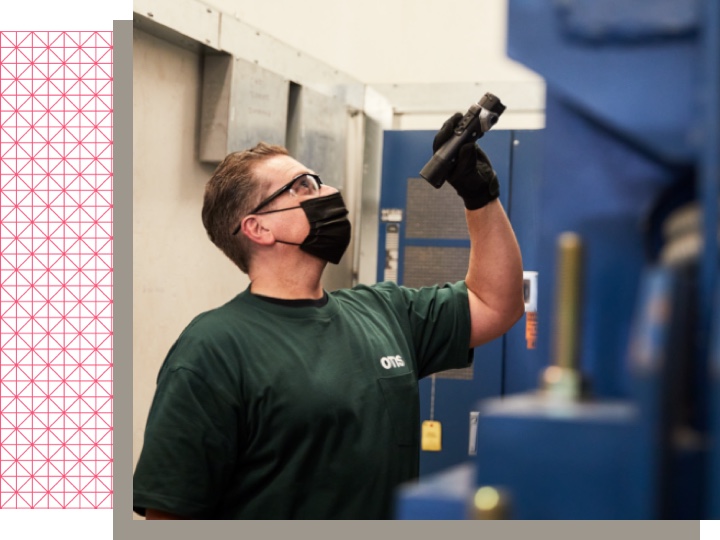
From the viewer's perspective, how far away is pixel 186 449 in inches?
60.2

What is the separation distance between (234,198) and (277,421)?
0.51m

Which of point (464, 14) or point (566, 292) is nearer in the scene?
point (566, 292)

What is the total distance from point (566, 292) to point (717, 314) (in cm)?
12

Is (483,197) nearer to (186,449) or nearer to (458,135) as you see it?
(458,135)

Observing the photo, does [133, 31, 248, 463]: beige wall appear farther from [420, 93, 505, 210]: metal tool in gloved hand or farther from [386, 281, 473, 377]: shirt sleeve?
[420, 93, 505, 210]: metal tool in gloved hand

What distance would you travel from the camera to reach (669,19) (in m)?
0.78

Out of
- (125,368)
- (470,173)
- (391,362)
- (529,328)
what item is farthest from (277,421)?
(529,328)

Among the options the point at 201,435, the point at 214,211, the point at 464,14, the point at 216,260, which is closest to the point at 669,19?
the point at 201,435

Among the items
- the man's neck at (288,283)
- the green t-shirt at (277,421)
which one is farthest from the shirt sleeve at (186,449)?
the man's neck at (288,283)

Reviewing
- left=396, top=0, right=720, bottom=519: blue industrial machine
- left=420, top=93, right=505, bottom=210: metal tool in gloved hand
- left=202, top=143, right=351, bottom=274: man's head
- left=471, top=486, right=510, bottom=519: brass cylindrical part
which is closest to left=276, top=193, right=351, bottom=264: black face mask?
left=202, top=143, right=351, bottom=274: man's head

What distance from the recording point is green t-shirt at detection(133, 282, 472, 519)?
154cm

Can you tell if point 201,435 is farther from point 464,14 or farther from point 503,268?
point 464,14

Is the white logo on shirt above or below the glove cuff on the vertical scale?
below

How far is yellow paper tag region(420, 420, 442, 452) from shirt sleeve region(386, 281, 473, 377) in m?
1.55
